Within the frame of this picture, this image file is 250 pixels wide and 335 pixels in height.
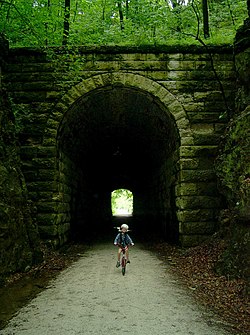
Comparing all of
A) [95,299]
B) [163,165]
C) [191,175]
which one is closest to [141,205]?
[163,165]

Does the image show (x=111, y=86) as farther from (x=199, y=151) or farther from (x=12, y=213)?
(x=12, y=213)

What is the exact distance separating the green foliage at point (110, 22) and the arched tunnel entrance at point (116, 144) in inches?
78.8

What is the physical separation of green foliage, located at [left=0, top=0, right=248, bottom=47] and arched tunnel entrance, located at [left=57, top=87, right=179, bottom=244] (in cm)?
200

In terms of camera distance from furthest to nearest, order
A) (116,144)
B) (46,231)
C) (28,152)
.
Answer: (116,144)
(28,152)
(46,231)

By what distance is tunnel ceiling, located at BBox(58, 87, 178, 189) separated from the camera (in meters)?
10.2

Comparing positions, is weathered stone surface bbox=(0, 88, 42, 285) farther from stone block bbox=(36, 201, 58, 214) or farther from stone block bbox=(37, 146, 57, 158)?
stone block bbox=(37, 146, 57, 158)

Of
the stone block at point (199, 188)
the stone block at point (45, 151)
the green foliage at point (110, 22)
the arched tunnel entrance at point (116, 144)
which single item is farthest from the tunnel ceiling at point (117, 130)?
the green foliage at point (110, 22)

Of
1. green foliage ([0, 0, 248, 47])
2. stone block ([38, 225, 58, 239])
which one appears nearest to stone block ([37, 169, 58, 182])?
stone block ([38, 225, 58, 239])

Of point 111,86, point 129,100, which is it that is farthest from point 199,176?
point 111,86

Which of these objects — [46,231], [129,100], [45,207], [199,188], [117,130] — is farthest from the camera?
[117,130]

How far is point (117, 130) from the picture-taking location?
44.1ft

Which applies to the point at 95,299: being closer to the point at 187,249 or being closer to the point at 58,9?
the point at 187,249

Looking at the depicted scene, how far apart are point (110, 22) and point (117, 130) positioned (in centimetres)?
729

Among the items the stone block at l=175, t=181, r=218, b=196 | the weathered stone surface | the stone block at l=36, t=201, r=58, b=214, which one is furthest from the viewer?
the stone block at l=175, t=181, r=218, b=196
